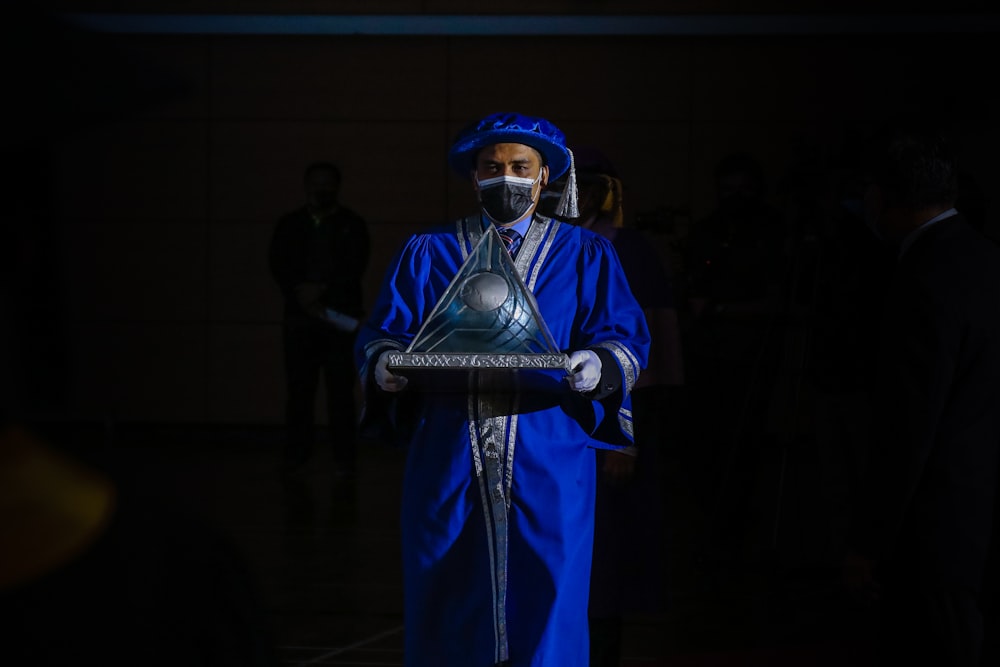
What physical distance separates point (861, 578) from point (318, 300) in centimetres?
510

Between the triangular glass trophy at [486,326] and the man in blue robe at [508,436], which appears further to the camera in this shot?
the man in blue robe at [508,436]

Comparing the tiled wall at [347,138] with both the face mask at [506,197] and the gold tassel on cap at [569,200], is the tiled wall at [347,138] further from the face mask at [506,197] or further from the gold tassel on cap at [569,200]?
the face mask at [506,197]

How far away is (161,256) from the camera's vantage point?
8.66 m

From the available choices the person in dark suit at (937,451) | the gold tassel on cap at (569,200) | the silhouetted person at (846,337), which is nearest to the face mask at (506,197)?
the gold tassel on cap at (569,200)

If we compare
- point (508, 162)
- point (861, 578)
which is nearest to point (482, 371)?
point (508, 162)

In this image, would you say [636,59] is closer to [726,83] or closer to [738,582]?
[726,83]

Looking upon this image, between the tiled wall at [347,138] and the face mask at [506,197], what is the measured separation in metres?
5.71

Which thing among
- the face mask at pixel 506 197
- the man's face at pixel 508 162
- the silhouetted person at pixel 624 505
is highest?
the man's face at pixel 508 162

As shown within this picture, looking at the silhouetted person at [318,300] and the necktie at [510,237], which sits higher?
the necktie at [510,237]

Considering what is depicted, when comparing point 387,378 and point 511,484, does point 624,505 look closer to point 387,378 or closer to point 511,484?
point 511,484

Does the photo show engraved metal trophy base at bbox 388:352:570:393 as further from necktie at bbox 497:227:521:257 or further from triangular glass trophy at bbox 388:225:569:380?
necktie at bbox 497:227:521:257

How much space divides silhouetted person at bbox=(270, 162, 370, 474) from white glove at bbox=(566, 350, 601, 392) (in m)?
A: 4.70

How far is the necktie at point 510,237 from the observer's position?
264cm

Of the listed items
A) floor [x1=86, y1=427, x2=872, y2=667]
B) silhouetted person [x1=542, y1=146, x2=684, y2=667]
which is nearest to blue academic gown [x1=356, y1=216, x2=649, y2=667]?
floor [x1=86, y1=427, x2=872, y2=667]
